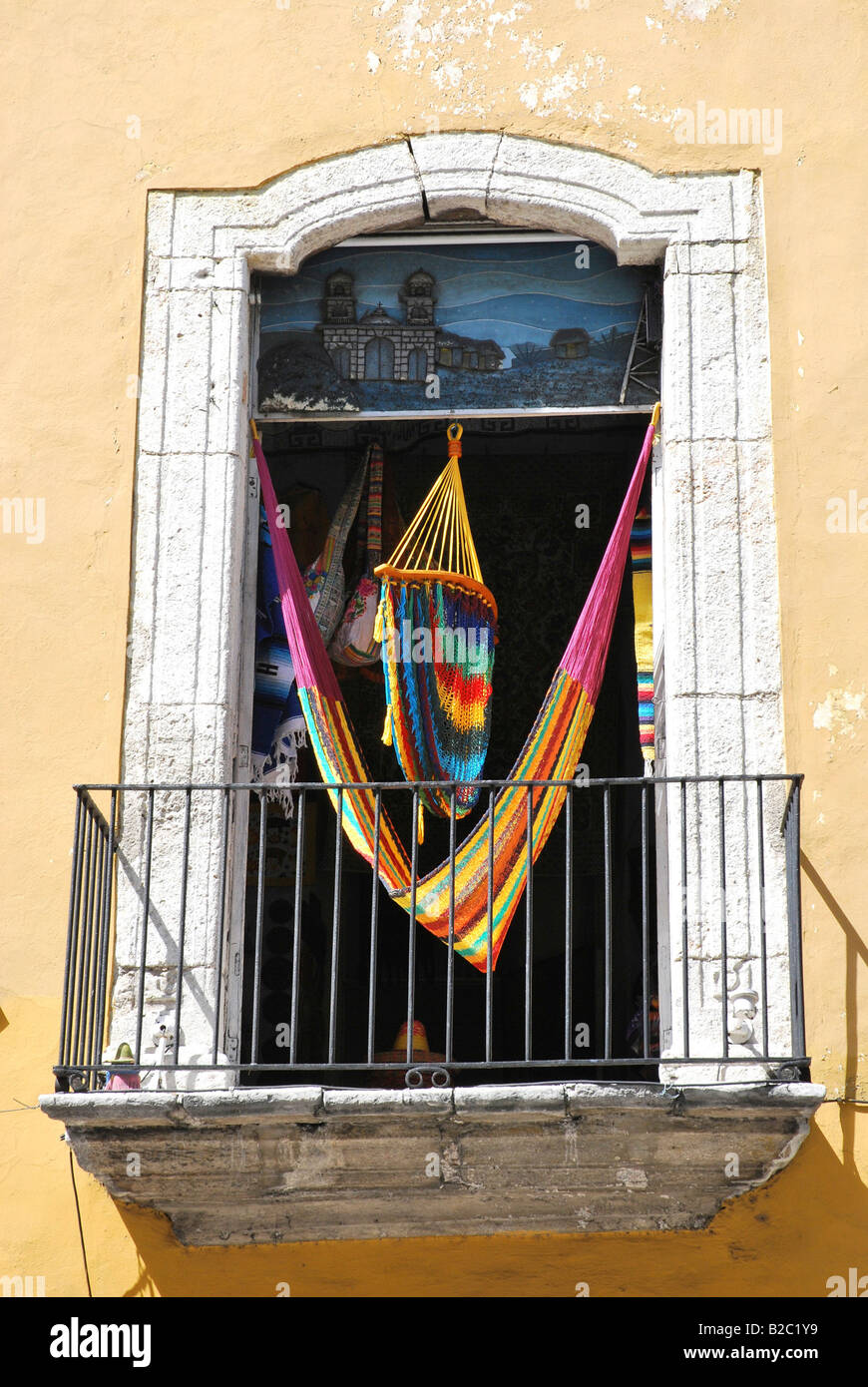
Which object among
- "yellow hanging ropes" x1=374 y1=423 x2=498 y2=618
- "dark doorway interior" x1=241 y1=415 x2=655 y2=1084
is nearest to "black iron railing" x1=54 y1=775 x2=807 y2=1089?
"yellow hanging ropes" x1=374 y1=423 x2=498 y2=618

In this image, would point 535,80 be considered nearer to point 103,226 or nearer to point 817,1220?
point 103,226

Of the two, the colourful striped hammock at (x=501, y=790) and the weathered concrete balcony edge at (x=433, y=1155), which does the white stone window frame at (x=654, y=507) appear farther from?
the weathered concrete balcony edge at (x=433, y=1155)

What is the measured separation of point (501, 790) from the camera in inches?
227

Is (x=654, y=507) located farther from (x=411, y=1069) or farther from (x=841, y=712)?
(x=411, y=1069)

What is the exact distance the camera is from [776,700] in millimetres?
5730

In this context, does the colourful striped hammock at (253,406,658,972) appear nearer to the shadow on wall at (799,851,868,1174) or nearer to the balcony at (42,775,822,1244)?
the balcony at (42,775,822,1244)

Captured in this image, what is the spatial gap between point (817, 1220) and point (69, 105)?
4.47 m

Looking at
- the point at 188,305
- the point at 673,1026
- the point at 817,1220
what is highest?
the point at 188,305

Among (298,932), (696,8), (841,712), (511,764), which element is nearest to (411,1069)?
(298,932)

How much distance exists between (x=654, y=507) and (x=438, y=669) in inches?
36.2

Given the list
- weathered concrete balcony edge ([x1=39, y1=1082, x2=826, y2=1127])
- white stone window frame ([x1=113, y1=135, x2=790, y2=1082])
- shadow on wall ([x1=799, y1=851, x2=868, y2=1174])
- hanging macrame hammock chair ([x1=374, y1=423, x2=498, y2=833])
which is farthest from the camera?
hanging macrame hammock chair ([x1=374, y1=423, x2=498, y2=833])

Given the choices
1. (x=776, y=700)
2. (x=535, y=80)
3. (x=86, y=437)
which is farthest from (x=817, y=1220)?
(x=535, y=80)

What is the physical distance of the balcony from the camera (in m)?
5.11

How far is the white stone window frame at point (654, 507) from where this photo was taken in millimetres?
5625
